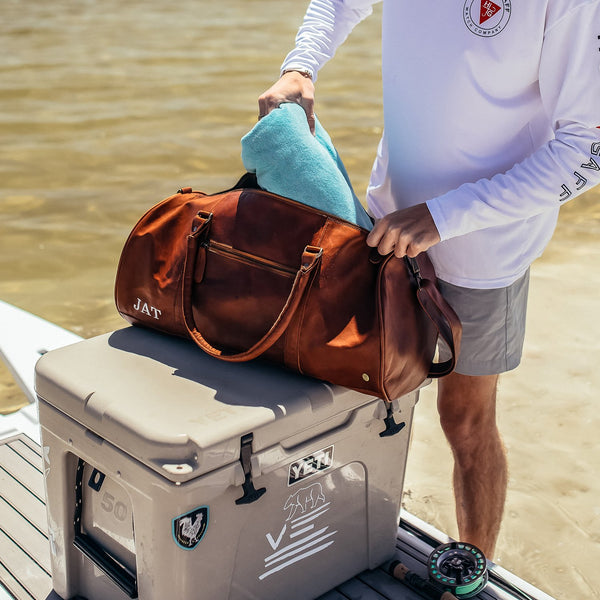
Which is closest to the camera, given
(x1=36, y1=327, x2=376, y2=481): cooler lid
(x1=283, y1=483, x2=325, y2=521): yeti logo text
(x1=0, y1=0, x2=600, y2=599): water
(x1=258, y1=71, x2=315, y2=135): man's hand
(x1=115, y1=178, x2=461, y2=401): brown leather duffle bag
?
(x1=36, y1=327, x2=376, y2=481): cooler lid

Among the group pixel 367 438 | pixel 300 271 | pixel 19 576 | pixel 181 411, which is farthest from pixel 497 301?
pixel 19 576

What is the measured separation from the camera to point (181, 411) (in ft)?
4.53

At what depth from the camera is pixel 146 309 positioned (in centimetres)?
165

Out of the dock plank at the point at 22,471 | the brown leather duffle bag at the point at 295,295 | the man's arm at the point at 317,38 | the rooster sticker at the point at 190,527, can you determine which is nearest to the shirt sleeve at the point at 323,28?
the man's arm at the point at 317,38

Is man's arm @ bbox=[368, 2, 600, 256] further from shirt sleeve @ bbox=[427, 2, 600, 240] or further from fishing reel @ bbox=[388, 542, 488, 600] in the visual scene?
fishing reel @ bbox=[388, 542, 488, 600]

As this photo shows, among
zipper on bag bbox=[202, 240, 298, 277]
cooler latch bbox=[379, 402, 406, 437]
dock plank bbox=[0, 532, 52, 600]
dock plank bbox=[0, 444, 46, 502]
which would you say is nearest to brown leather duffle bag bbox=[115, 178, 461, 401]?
zipper on bag bbox=[202, 240, 298, 277]

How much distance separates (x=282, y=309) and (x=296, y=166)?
0.28m

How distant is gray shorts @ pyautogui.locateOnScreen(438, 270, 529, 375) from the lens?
171 cm

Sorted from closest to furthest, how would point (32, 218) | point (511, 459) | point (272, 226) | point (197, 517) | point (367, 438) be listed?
point (197, 517)
point (272, 226)
point (367, 438)
point (511, 459)
point (32, 218)

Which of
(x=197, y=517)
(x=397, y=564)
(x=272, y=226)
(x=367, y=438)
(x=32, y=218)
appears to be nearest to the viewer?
(x=197, y=517)

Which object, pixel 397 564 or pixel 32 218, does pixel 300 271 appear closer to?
pixel 397 564

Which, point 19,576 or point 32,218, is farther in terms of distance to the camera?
point 32,218

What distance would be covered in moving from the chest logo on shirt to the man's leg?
0.74 m

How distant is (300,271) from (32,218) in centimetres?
402
